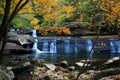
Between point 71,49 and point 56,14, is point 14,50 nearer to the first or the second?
point 71,49

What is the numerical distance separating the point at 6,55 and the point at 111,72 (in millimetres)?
20073

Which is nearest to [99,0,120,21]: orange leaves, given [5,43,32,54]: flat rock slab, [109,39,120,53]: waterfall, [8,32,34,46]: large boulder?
[5,43,32,54]: flat rock slab

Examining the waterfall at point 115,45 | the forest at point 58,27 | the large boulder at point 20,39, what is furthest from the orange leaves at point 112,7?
the waterfall at point 115,45

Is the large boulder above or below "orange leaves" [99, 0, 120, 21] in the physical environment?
below

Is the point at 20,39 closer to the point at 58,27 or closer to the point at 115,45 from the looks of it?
the point at 115,45

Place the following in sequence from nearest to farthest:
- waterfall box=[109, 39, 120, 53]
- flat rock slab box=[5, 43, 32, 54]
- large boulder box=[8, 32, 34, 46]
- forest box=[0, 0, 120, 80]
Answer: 1. forest box=[0, 0, 120, 80]
2. flat rock slab box=[5, 43, 32, 54]
3. large boulder box=[8, 32, 34, 46]
4. waterfall box=[109, 39, 120, 53]

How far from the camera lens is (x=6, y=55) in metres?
24.4

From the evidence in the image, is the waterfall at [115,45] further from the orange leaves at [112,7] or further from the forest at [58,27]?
the orange leaves at [112,7]

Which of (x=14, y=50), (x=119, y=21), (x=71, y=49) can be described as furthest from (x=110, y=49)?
(x=119, y=21)

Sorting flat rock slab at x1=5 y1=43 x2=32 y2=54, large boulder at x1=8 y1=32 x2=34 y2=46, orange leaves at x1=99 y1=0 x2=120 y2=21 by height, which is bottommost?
flat rock slab at x1=5 y1=43 x2=32 y2=54

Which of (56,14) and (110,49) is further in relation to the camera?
(110,49)

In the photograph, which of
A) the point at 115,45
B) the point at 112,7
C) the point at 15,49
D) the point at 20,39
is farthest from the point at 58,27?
the point at 115,45

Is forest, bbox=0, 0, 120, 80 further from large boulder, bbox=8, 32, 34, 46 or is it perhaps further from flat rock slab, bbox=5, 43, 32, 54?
large boulder, bbox=8, 32, 34, 46

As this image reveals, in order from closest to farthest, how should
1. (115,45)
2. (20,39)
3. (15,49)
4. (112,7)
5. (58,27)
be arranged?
(112,7) → (58,27) → (15,49) → (20,39) → (115,45)
